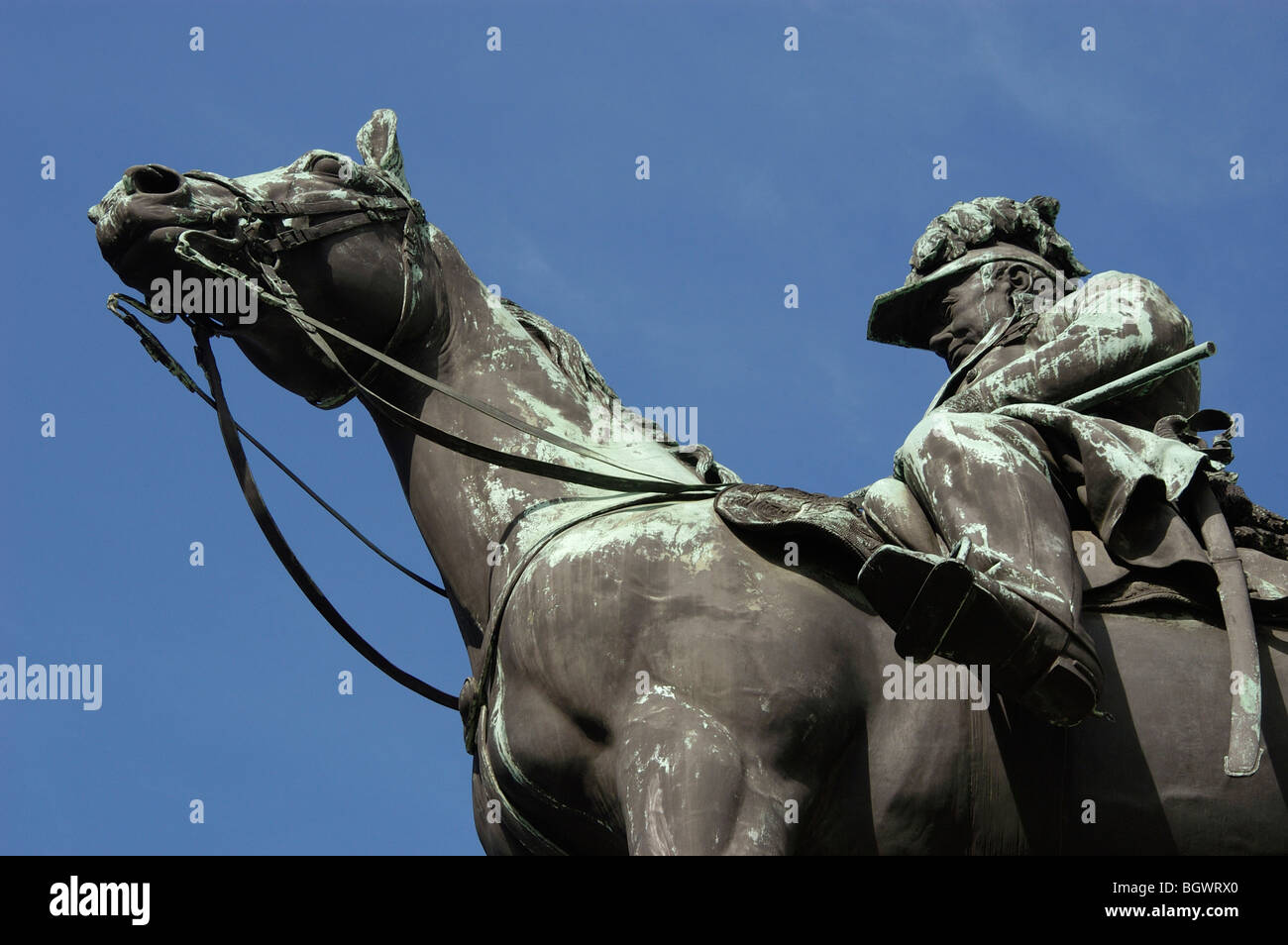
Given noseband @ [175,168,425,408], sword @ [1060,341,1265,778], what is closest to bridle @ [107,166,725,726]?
noseband @ [175,168,425,408]

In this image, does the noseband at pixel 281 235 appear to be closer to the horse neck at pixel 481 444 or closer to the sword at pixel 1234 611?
the horse neck at pixel 481 444

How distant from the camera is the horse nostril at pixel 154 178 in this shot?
365 inches

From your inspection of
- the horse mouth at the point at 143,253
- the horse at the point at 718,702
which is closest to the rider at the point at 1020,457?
the horse at the point at 718,702

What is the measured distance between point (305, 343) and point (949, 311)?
3338 mm

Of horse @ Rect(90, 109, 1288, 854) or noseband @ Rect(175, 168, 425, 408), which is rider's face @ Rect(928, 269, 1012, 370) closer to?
horse @ Rect(90, 109, 1288, 854)

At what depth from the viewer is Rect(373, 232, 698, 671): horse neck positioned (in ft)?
28.5

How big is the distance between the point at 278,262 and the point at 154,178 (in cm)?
73

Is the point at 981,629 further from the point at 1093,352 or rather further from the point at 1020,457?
the point at 1093,352

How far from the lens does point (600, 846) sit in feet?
26.8

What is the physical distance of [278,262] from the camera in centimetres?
920

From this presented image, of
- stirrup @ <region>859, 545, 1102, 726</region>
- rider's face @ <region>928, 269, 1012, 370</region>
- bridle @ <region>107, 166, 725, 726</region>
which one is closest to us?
stirrup @ <region>859, 545, 1102, 726</region>

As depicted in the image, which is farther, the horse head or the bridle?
the horse head

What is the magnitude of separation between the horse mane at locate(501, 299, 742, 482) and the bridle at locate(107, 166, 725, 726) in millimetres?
374

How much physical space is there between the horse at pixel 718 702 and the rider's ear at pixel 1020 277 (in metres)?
2.16
